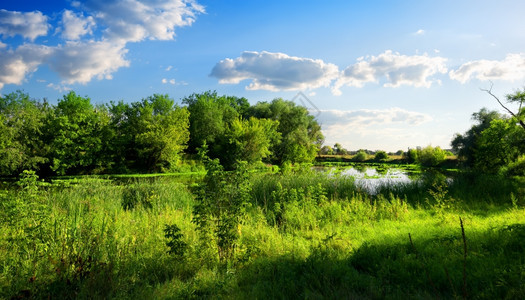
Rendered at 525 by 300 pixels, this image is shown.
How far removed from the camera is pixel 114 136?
129 ft

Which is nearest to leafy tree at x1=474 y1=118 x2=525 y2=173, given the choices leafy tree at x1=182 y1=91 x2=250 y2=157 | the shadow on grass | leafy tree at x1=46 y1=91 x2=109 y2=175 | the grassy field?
the grassy field

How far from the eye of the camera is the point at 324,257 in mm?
5410

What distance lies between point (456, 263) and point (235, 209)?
399cm

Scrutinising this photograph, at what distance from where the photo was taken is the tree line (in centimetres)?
3384

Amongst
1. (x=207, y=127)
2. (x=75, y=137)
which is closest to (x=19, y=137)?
(x=75, y=137)

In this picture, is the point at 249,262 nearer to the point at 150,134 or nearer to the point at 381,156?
the point at 150,134

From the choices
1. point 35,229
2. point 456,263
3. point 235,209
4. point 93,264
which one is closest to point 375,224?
point 456,263

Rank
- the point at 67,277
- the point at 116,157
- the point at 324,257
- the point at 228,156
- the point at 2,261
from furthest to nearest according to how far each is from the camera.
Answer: the point at 228,156 < the point at 116,157 < the point at 324,257 < the point at 2,261 < the point at 67,277

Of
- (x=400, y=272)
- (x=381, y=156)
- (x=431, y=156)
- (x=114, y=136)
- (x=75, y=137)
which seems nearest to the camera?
(x=400, y=272)

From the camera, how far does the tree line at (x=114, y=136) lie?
111 feet

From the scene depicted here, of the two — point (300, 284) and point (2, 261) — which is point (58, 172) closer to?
point (2, 261)

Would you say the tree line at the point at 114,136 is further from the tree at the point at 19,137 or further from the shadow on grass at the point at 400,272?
the shadow on grass at the point at 400,272

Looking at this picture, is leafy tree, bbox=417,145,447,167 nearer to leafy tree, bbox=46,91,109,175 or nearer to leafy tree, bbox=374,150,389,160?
leafy tree, bbox=374,150,389,160

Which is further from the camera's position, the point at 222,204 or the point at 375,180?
the point at 375,180
